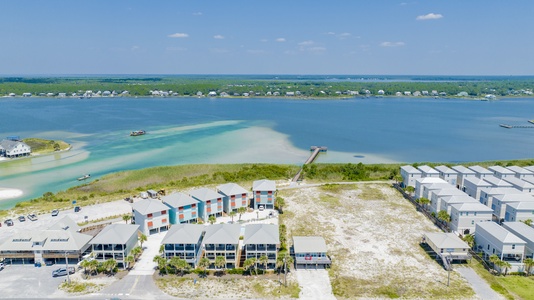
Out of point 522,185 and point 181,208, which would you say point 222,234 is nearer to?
point 181,208

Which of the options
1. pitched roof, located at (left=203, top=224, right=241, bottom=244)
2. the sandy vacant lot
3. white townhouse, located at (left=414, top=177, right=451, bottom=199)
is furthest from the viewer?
white townhouse, located at (left=414, top=177, right=451, bottom=199)

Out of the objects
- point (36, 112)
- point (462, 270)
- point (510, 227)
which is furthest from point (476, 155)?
point (36, 112)

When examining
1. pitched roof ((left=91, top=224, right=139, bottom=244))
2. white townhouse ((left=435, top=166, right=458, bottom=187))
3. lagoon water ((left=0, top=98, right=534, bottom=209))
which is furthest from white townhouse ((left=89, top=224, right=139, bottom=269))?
white townhouse ((left=435, top=166, right=458, bottom=187))

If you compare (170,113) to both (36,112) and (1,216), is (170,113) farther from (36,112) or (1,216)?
(1,216)

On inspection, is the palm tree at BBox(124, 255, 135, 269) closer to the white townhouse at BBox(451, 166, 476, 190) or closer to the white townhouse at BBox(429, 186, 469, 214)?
the white townhouse at BBox(429, 186, 469, 214)

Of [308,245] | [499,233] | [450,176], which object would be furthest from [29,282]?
[450,176]

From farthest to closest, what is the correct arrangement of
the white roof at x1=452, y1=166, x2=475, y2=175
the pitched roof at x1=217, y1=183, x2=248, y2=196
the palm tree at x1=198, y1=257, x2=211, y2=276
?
the white roof at x1=452, y1=166, x2=475, y2=175 < the pitched roof at x1=217, y1=183, x2=248, y2=196 < the palm tree at x1=198, y1=257, x2=211, y2=276
